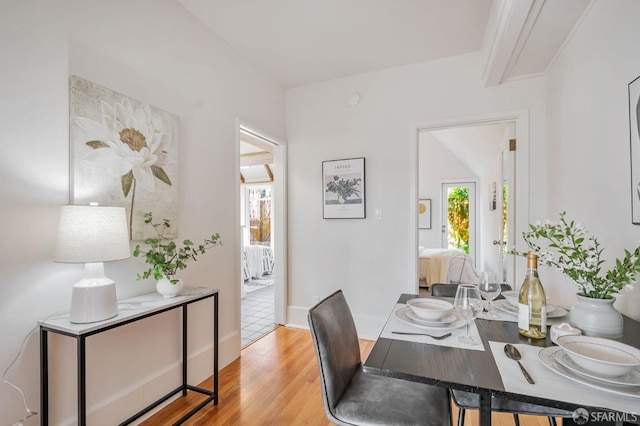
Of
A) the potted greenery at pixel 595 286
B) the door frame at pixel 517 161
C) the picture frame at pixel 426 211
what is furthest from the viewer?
the picture frame at pixel 426 211

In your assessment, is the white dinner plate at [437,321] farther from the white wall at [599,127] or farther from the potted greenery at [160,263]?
the potted greenery at [160,263]

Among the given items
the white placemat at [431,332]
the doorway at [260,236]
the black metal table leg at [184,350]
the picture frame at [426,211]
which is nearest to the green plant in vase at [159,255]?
the black metal table leg at [184,350]

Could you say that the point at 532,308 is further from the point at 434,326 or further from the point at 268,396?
the point at 268,396

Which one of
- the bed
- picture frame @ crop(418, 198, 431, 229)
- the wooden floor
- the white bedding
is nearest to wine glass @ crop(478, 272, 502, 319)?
the wooden floor

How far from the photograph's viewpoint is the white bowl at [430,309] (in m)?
1.23

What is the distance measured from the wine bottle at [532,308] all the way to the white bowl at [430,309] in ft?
0.87

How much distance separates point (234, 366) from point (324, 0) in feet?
9.27

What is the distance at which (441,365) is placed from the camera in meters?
0.94

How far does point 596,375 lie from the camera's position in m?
0.81

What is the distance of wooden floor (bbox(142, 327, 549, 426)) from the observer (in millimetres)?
1828

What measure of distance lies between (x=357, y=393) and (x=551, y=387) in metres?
0.72

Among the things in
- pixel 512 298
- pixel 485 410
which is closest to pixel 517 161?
pixel 512 298

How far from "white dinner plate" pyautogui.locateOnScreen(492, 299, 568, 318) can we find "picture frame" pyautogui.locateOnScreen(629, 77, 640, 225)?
48 cm

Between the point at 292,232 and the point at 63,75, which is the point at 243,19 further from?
the point at 292,232
